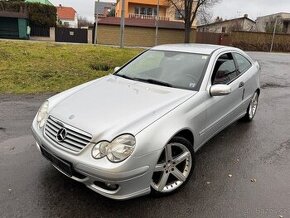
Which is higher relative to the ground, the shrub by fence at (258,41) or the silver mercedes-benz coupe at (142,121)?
the shrub by fence at (258,41)

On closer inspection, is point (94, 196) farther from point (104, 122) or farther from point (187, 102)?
point (187, 102)

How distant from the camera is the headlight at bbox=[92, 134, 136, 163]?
284 cm

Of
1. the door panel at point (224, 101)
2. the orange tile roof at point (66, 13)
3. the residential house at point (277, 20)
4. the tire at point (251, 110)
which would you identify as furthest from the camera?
the orange tile roof at point (66, 13)

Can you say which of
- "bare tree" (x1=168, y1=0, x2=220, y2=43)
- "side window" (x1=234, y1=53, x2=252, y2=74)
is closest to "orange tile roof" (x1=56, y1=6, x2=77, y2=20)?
"bare tree" (x1=168, y1=0, x2=220, y2=43)

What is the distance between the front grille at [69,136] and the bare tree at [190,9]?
103ft

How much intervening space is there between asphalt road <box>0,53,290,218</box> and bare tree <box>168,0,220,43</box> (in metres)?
29.7

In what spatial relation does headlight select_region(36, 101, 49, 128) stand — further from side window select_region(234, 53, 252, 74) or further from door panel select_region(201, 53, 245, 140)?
side window select_region(234, 53, 252, 74)

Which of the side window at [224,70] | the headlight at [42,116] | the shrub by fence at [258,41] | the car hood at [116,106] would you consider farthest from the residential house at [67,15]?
the headlight at [42,116]

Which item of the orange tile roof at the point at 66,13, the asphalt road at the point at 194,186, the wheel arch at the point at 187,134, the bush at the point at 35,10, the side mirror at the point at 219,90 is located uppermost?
the orange tile roof at the point at 66,13

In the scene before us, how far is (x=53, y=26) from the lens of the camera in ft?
119

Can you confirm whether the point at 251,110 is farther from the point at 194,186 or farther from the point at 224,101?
the point at 194,186

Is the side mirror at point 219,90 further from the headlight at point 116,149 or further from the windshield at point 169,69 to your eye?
the headlight at point 116,149

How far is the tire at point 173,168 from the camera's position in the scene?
3.22 meters

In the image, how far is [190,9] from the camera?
1339 inches
